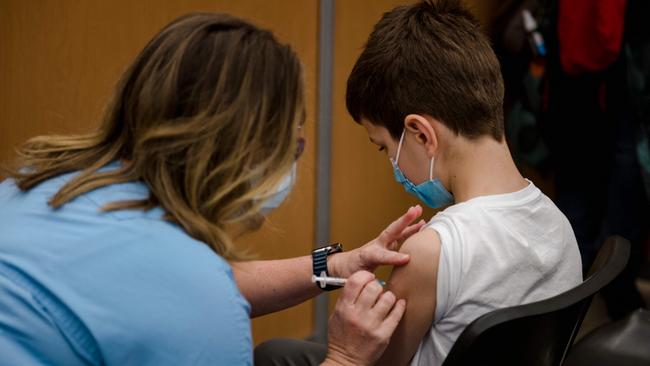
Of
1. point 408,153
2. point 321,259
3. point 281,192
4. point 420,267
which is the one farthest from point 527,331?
point 321,259

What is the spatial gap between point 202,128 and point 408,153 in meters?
0.51

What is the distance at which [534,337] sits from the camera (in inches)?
36.9

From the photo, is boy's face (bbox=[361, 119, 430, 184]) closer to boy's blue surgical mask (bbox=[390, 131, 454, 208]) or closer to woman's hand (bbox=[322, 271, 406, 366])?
boy's blue surgical mask (bbox=[390, 131, 454, 208])

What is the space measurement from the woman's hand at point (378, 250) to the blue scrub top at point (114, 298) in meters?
0.42

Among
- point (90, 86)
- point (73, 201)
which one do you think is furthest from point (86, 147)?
point (90, 86)

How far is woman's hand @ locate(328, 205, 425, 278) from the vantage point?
1.32m

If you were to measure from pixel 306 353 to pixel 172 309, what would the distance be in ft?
2.38

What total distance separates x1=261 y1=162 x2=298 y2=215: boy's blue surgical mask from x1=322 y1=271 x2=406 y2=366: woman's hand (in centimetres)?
16

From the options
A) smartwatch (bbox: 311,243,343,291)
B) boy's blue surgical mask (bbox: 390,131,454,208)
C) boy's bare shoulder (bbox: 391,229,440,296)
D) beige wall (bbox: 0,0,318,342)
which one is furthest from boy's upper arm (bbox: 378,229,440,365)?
beige wall (bbox: 0,0,318,342)

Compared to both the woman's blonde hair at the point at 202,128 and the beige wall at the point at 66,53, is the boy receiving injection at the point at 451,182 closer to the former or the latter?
the woman's blonde hair at the point at 202,128

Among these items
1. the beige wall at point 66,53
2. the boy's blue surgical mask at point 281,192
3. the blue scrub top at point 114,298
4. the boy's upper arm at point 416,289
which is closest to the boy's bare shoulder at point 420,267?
the boy's upper arm at point 416,289

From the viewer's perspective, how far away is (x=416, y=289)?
1152 mm

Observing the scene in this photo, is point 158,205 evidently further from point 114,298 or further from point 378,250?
point 378,250

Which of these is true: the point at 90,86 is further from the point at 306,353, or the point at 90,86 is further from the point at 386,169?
the point at 386,169
